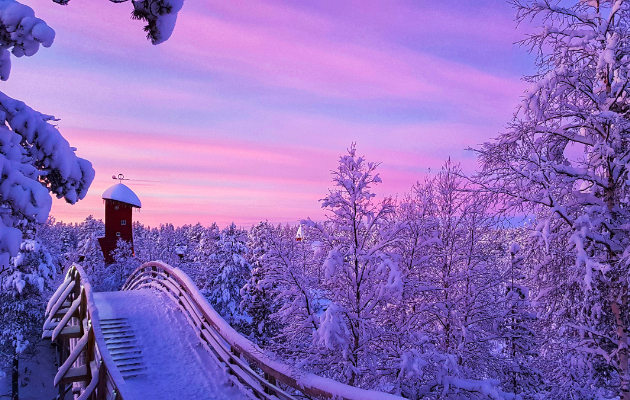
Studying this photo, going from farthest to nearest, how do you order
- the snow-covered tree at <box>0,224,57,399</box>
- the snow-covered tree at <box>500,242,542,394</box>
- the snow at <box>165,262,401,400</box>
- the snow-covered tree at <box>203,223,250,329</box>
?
the snow-covered tree at <box>203,223,250,329</box>, the snow-covered tree at <box>0,224,57,399</box>, the snow-covered tree at <box>500,242,542,394</box>, the snow at <box>165,262,401,400</box>

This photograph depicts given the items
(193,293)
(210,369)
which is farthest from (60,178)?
(193,293)

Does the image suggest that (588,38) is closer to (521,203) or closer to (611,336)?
(521,203)

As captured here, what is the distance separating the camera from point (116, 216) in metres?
39.9

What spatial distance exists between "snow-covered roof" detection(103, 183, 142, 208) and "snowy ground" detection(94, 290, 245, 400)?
980 inches

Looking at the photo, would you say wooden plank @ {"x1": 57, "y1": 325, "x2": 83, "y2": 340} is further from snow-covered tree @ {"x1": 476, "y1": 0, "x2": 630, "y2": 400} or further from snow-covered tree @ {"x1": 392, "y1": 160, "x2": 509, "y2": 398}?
snow-covered tree @ {"x1": 476, "y1": 0, "x2": 630, "y2": 400}

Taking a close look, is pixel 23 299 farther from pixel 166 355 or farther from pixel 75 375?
pixel 75 375

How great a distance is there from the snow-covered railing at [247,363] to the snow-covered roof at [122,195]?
2572 cm

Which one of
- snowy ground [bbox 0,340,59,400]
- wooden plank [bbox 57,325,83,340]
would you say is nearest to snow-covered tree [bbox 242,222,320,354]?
wooden plank [bbox 57,325,83,340]

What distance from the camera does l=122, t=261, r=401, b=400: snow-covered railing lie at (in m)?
4.95

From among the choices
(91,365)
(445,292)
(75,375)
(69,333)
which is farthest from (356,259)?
(69,333)

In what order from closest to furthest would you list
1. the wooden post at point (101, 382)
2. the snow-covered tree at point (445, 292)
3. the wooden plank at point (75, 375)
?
1. the wooden post at point (101, 382)
2. the snow-covered tree at point (445, 292)
3. the wooden plank at point (75, 375)

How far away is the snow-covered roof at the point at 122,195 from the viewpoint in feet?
131

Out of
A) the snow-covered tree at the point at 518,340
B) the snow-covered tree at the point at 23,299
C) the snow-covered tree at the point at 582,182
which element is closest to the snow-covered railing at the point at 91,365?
the snow-covered tree at the point at 582,182

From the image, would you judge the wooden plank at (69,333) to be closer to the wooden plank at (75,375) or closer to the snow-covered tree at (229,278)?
the wooden plank at (75,375)
